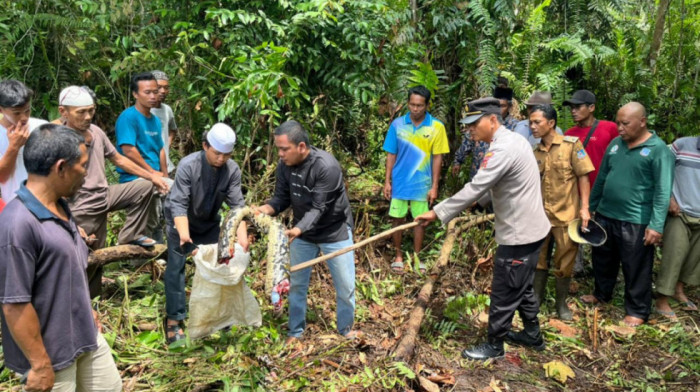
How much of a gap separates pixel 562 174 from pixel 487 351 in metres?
1.81

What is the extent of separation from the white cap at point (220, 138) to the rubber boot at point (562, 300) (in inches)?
136

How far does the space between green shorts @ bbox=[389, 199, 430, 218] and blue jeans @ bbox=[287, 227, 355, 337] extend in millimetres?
1672

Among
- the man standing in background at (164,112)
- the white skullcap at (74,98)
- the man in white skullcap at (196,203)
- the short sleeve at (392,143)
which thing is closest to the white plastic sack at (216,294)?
the man in white skullcap at (196,203)

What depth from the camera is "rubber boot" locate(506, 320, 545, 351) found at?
4605 mm

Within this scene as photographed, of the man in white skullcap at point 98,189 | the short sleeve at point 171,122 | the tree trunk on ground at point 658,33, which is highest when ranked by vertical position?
the tree trunk on ground at point 658,33

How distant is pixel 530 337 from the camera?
4.64m

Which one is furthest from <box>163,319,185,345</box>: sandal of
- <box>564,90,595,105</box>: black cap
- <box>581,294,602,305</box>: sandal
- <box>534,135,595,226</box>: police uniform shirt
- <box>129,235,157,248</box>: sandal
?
<box>564,90,595,105</box>: black cap

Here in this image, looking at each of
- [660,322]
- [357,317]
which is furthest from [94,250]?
[660,322]

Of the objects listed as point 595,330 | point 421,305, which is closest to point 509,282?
point 421,305

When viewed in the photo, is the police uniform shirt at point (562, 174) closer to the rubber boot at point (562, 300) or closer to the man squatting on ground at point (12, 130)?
the rubber boot at point (562, 300)

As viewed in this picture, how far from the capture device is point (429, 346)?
462 cm

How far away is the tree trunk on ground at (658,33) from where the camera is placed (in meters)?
7.88

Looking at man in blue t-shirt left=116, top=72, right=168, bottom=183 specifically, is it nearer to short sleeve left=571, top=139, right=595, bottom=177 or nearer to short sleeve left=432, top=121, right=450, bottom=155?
short sleeve left=432, top=121, right=450, bottom=155

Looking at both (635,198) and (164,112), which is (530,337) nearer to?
(635,198)
